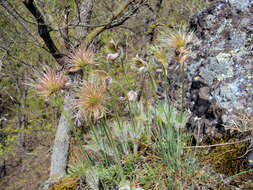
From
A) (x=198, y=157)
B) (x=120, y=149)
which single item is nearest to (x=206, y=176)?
(x=198, y=157)

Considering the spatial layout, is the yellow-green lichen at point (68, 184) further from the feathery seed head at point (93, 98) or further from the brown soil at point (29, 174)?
the brown soil at point (29, 174)

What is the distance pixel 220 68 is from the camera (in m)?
2.30

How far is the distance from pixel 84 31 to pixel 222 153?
11.7 feet

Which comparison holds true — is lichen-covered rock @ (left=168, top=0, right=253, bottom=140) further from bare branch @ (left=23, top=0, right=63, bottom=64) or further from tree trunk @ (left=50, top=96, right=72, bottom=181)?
tree trunk @ (left=50, top=96, right=72, bottom=181)

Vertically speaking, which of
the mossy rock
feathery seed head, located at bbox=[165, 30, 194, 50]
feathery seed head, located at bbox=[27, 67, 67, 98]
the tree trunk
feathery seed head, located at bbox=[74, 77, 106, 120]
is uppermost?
feathery seed head, located at bbox=[165, 30, 194, 50]

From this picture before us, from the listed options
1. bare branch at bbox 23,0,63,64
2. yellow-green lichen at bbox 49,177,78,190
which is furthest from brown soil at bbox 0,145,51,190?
yellow-green lichen at bbox 49,177,78,190

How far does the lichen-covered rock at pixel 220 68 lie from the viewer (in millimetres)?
2064

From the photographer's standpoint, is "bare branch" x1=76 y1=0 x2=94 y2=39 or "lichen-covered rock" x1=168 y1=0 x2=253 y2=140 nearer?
"lichen-covered rock" x1=168 y1=0 x2=253 y2=140

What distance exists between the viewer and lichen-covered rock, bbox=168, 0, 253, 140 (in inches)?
81.3

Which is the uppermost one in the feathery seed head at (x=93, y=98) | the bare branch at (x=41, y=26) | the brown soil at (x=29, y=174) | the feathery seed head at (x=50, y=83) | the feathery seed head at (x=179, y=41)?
the bare branch at (x=41, y=26)

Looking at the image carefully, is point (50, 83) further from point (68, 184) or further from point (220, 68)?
point (220, 68)

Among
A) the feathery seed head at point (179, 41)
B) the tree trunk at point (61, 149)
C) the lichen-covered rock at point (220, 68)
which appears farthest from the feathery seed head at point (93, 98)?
the tree trunk at point (61, 149)

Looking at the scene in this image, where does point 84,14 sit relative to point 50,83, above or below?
above

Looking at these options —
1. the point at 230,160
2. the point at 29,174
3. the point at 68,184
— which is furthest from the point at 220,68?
the point at 29,174
